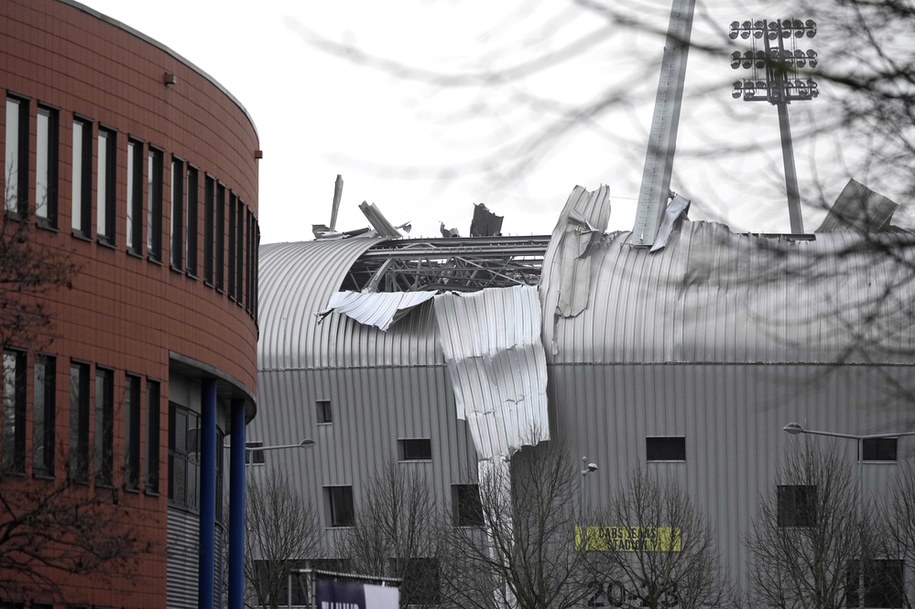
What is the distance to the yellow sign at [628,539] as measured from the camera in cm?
5747

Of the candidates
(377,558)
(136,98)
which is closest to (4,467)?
(136,98)

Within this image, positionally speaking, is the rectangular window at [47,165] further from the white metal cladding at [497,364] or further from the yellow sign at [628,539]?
the white metal cladding at [497,364]

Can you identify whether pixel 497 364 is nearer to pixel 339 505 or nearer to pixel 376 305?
pixel 376 305

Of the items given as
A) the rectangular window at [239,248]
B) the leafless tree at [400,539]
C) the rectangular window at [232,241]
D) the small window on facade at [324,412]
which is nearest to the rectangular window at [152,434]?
the rectangular window at [232,241]

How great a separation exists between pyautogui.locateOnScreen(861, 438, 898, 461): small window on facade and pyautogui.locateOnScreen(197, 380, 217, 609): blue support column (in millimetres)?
36295

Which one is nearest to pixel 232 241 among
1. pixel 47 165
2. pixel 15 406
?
pixel 47 165

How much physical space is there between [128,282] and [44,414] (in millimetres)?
4097

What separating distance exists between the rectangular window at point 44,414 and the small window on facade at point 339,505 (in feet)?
137

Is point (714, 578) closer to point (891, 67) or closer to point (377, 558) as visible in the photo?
point (377, 558)

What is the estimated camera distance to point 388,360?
227 feet

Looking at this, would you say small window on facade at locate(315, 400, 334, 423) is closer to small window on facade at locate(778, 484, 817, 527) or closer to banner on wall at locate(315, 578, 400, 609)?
small window on facade at locate(778, 484, 817, 527)

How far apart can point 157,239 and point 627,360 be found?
35073mm

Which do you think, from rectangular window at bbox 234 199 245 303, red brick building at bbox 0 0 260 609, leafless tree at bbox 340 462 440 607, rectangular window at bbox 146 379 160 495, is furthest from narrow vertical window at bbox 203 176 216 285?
leafless tree at bbox 340 462 440 607

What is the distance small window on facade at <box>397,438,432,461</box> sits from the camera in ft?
228
